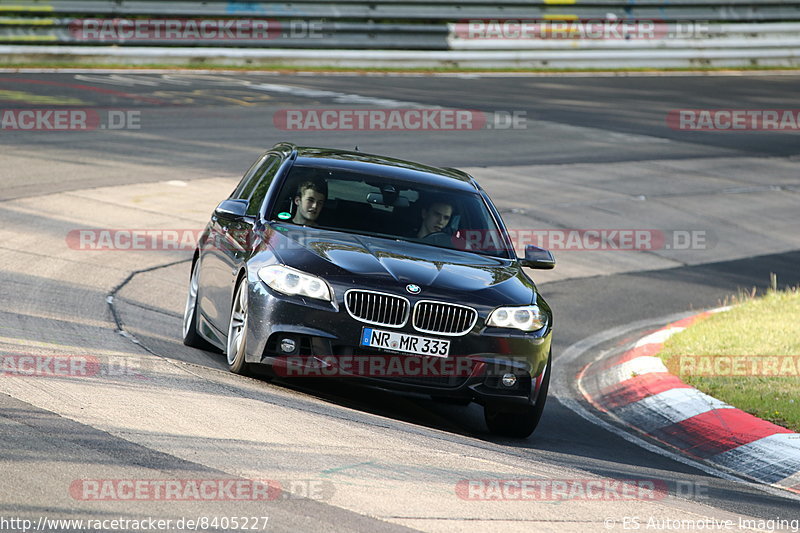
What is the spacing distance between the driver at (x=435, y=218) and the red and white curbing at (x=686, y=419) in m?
2.04

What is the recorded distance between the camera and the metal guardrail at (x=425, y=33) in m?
29.5

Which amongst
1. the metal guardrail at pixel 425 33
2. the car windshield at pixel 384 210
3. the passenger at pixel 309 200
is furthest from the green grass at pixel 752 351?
the metal guardrail at pixel 425 33

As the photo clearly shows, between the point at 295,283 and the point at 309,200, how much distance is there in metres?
1.33

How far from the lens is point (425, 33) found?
33.5m

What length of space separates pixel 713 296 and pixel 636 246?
237cm

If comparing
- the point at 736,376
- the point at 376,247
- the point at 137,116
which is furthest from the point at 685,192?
the point at 376,247

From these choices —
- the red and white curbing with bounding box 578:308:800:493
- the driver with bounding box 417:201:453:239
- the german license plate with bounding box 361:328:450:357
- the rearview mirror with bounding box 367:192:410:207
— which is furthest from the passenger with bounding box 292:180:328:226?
the red and white curbing with bounding box 578:308:800:493

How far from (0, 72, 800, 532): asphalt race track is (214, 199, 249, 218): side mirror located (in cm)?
106

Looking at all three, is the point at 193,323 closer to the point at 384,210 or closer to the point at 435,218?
the point at 384,210

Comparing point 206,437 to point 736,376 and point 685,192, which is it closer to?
point 736,376

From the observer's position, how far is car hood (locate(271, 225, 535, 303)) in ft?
25.5

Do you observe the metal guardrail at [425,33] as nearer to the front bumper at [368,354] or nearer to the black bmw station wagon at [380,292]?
the black bmw station wagon at [380,292]

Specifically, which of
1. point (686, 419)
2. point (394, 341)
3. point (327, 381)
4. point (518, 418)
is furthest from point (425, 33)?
point (394, 341)

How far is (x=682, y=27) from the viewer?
36.7 metres
